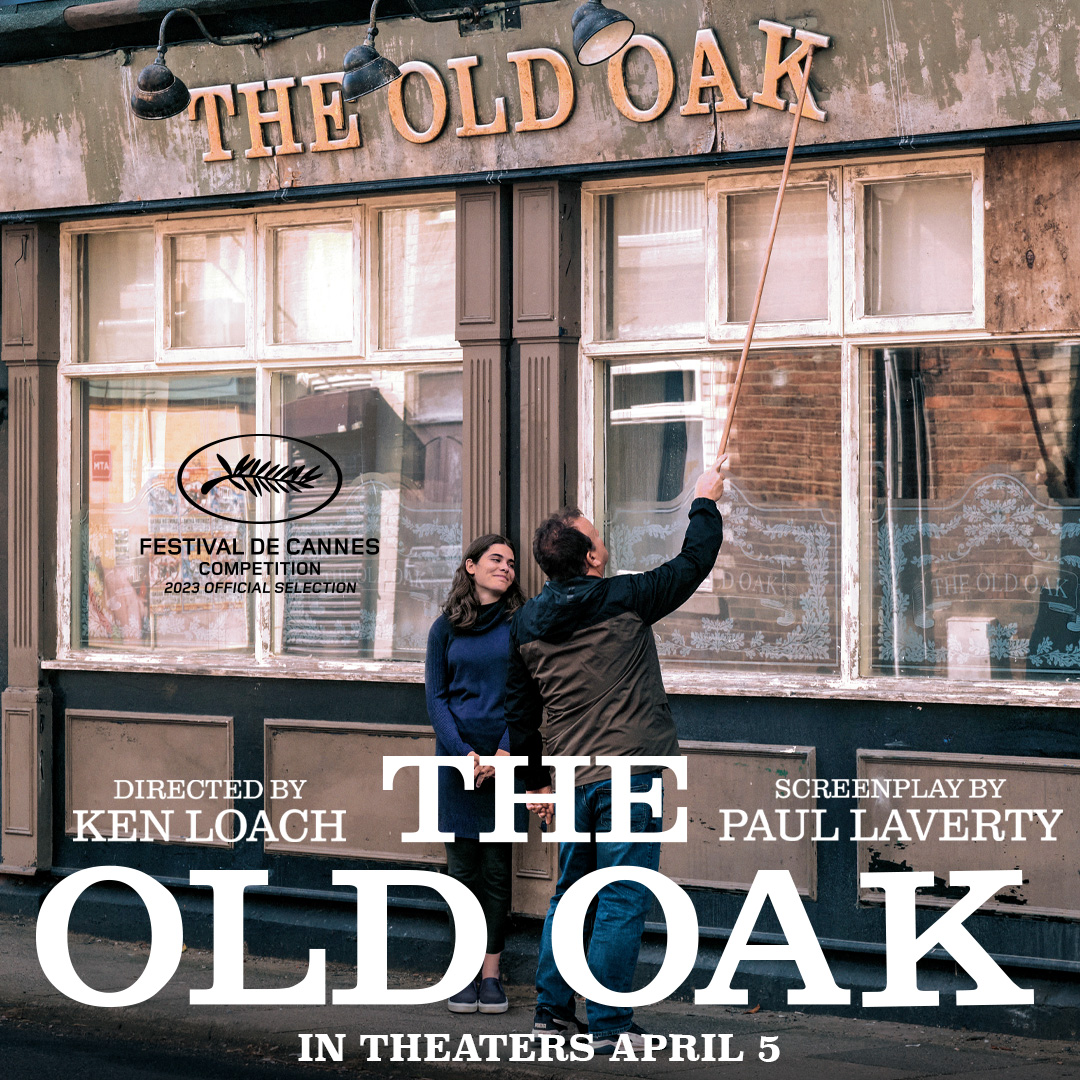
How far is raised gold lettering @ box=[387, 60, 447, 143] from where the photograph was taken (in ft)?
26.5

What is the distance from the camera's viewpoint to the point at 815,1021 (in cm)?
717

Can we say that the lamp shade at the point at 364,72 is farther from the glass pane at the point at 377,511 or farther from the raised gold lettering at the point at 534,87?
the glass pane at the point at 377,511

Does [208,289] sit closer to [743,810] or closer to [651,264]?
[651,264]

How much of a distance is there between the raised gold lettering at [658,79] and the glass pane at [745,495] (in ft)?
3.91

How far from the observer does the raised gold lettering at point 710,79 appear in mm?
7500

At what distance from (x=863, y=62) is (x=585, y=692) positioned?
10.3 ft

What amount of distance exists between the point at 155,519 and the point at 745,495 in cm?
343

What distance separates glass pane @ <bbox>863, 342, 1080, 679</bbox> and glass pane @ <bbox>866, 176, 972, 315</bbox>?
24cm

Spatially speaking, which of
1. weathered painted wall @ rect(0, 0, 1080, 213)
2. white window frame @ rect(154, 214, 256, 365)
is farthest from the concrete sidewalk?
weathered painted wall @ rect(0, 0, 1080, 213)

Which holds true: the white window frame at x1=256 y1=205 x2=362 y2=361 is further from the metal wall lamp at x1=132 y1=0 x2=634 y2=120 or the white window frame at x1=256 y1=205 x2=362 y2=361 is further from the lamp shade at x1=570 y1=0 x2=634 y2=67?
the lamp shade at x1=570 y1=0 x2=634 y2=67

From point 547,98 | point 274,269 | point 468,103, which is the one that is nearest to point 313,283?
point 274,269

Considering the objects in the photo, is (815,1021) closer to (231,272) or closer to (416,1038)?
(416,1038)

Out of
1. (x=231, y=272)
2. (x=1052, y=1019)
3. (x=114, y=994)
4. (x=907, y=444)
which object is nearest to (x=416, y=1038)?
(x=114, y=994)

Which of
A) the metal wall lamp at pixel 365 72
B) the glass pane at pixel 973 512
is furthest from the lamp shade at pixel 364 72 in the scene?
the glass pane at pixel 973 512
